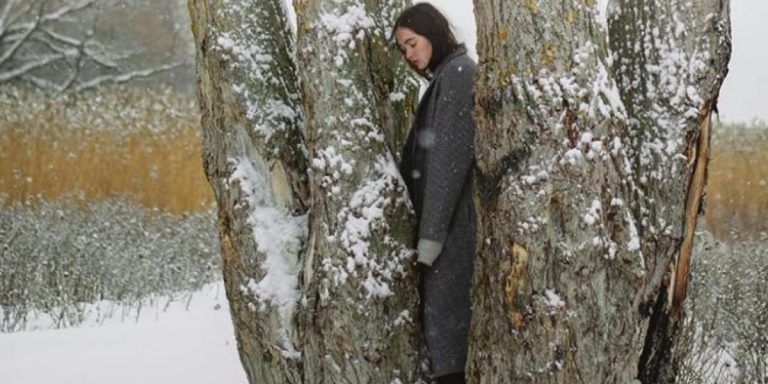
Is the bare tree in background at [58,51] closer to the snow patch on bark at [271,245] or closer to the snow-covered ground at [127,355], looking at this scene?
the snow-covered ground at [127,355]

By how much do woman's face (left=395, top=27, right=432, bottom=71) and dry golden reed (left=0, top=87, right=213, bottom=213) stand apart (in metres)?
6.62

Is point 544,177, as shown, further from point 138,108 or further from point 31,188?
point 138,108

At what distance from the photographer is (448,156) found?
125 inches

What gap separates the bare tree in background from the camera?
46.3ft

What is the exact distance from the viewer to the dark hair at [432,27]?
3.29 meters

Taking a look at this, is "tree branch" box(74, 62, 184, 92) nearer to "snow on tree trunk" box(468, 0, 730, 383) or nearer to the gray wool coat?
the gray wool coat

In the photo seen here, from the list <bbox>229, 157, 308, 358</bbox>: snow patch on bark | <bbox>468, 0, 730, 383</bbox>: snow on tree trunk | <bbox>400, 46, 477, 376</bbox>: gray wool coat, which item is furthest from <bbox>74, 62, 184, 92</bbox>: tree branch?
<bbox>468, 0, 730, 383</bbox>: snow on tree trunk

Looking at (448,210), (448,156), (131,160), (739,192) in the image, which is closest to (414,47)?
(448,156)

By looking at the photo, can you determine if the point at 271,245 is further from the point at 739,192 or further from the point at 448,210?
the point at 739,192

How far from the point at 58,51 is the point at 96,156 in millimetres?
5813

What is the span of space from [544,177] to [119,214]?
23.6ft

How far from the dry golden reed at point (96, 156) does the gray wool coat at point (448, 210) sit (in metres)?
6.72

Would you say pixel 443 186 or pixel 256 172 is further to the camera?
pixel 256 172

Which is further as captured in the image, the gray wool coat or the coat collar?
the coat collar
